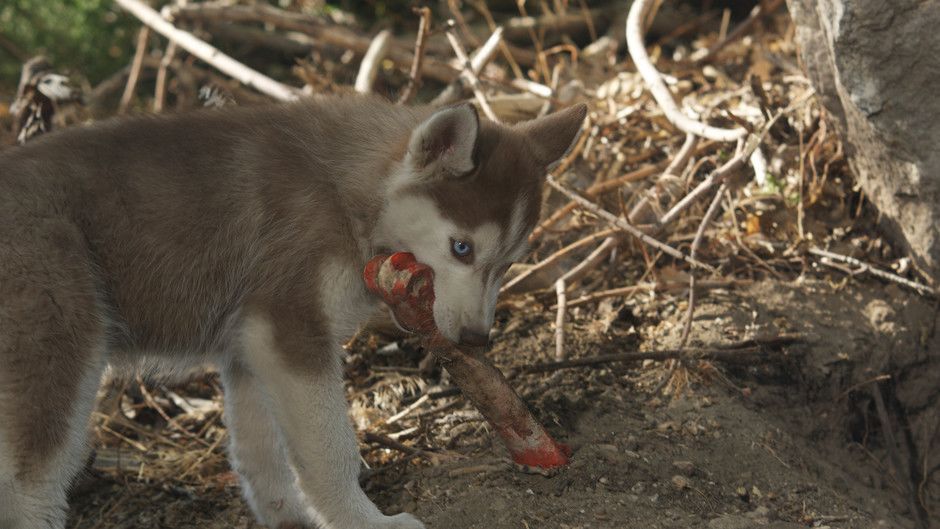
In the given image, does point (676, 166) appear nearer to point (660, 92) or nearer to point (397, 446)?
point (660, 92)

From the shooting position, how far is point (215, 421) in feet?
18.3

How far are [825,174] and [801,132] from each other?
304 mm

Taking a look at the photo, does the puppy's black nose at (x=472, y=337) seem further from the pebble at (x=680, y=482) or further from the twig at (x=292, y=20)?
the twig at (x=292, y=20)

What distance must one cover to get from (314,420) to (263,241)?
731 millimetres

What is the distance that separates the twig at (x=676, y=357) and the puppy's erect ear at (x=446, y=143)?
1413 mm

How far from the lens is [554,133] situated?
4.40m

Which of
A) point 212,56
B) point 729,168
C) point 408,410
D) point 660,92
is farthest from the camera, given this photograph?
point 212,56

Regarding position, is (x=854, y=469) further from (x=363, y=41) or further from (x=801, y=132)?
(x=363, y=41)

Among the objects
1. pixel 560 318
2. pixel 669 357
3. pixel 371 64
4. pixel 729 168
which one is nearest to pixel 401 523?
pixel 560 318

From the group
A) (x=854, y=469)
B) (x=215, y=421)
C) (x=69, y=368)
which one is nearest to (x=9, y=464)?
(x=69, y=368)

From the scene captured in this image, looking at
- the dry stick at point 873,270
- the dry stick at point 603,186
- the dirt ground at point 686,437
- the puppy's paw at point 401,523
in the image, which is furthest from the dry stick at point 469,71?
the puppy's paw at point 401,523

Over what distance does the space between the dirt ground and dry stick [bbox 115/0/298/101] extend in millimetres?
2333

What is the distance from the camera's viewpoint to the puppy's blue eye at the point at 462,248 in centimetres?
405

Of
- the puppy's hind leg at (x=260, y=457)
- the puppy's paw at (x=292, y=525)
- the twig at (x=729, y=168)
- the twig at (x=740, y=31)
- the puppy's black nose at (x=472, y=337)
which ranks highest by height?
the twig at (x=740, y=31)
